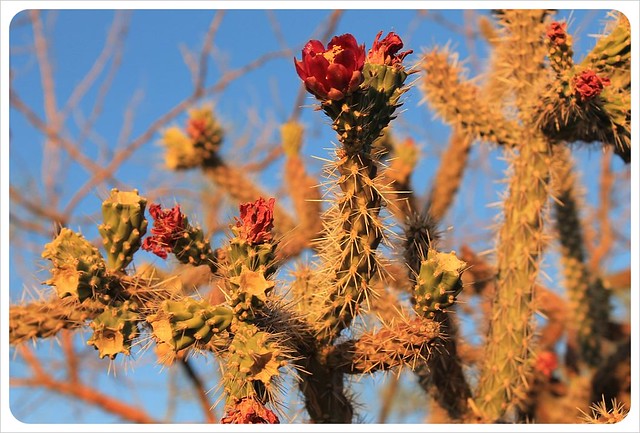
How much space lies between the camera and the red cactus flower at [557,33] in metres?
2.27

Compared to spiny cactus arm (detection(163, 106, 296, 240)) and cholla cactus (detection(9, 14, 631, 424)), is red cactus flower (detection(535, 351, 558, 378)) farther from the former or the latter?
spiny cactus arm (detection(163, 106, 296, 240))

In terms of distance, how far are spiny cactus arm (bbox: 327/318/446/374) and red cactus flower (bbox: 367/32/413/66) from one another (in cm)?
62

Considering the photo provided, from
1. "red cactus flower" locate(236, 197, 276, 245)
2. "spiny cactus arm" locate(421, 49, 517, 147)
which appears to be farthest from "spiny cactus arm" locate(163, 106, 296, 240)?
"red cactus flower" locate(236, 197, 276, 245)

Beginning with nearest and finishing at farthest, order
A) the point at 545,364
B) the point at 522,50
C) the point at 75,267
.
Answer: the point at 75,267, the point at 522,50, the point at 545,364

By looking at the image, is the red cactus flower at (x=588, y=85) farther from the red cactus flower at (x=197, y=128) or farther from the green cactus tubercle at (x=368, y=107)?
the red cactus flower at (x=197, y=128)

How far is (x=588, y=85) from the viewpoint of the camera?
7.51ft

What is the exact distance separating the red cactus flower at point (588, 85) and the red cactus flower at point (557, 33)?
0.40ft

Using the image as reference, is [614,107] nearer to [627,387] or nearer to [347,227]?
[347,227]

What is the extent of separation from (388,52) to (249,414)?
85cm

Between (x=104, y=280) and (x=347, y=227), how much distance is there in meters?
0.61

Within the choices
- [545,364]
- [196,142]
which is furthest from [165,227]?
[545,364]

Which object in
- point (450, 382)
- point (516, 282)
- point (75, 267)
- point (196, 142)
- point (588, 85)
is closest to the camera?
point (75, 267)

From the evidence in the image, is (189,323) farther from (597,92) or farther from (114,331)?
(597,92)

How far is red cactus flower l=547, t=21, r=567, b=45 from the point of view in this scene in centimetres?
227
